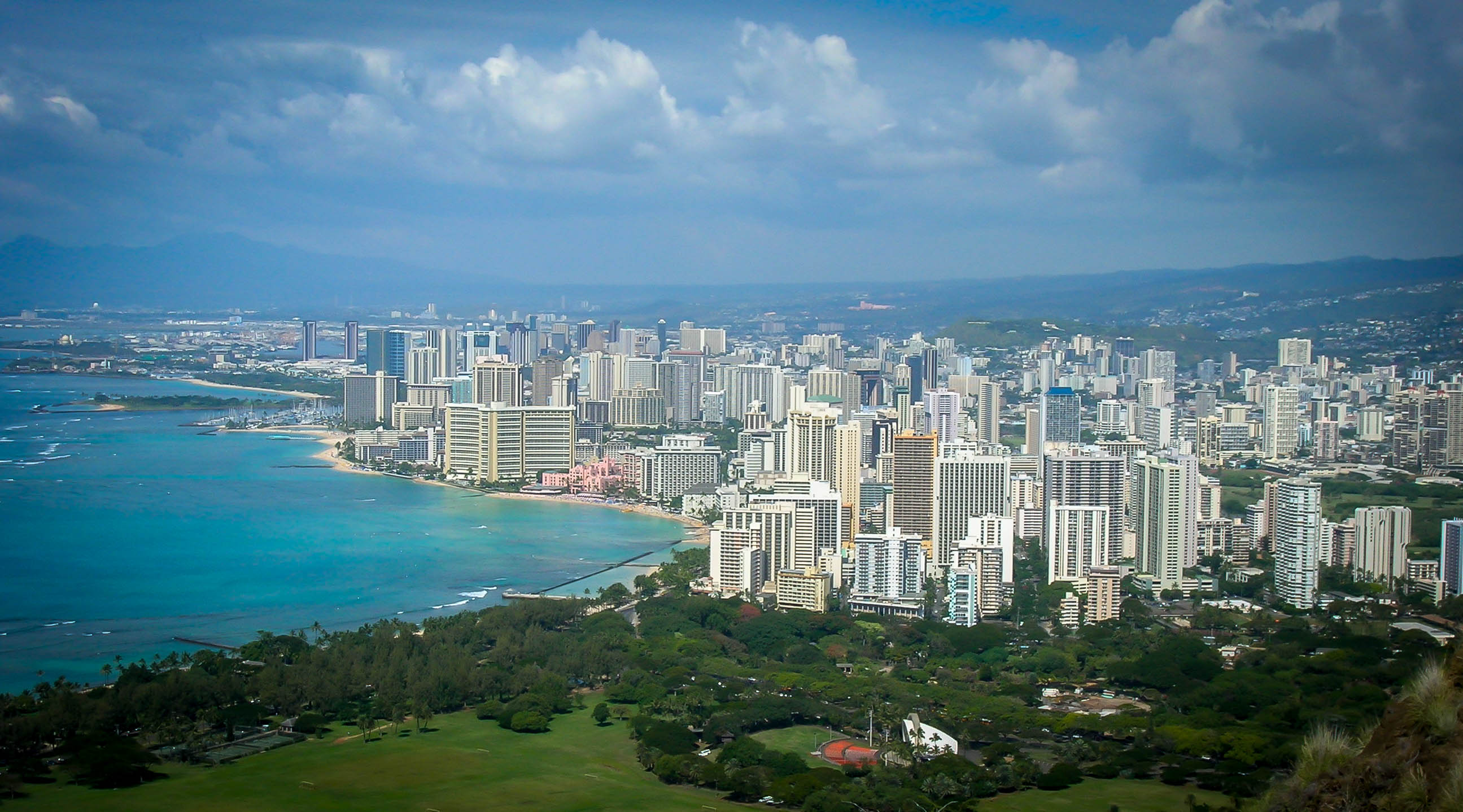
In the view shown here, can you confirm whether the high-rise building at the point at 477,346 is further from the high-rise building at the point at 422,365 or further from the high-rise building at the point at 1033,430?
the high-rise building at the point at 1033,430

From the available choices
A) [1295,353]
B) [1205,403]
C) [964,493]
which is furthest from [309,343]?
[964,493]

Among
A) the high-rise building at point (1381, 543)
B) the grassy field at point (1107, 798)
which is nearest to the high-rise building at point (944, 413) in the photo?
the high-rise building at point (1381, 543)

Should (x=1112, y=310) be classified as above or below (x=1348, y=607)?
above

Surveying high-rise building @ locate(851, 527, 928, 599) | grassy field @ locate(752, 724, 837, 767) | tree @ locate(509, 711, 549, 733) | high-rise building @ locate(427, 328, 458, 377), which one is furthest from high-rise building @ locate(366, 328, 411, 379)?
grassy field @ locate(752, 724, 837, 767)

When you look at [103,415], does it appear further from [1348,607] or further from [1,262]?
[1348,607]

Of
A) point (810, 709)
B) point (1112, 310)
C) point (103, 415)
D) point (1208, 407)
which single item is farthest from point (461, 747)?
point (1112, 310)

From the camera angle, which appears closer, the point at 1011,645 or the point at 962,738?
the point at 962,738

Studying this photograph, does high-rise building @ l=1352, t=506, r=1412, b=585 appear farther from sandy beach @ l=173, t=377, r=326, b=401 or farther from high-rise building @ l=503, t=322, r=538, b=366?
high-rise building @ l=503, t=322, r=538, b=366
